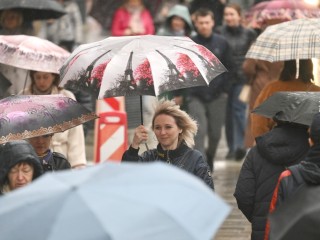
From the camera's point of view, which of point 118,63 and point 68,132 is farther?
point 68,132

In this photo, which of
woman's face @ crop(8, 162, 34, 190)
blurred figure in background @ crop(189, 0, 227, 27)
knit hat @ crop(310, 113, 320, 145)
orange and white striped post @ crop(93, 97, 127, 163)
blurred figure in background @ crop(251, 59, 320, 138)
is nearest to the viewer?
knit hat @ crop(310, 113, 320, 145)

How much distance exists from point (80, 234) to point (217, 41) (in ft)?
30.7

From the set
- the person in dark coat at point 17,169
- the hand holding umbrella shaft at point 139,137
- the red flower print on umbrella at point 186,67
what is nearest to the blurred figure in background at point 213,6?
the red flower print on umbrella at point 186,67

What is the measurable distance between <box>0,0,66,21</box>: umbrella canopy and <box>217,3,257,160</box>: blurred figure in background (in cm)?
302

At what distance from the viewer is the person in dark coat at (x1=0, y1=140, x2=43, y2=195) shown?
7.50 meters

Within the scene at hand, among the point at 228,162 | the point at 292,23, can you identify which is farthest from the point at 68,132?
the point at 228,162

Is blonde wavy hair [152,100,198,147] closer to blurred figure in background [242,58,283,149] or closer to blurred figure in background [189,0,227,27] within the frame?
blurred figure in background [242,58,283,149]

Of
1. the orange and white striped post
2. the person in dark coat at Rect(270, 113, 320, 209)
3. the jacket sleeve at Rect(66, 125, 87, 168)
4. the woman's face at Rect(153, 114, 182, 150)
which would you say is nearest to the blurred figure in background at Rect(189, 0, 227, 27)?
the orange and white striped post

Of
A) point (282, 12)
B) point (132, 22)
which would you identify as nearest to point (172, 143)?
point (282, 12)

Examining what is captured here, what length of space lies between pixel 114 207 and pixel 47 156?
3.51 m

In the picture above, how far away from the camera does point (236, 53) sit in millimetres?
15852

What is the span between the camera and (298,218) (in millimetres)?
6164

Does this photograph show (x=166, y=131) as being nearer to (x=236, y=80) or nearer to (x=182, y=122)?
(x=182, y=122)

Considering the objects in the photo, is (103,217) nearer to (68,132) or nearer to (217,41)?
(68,132)
